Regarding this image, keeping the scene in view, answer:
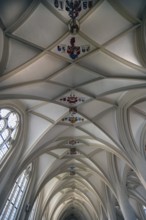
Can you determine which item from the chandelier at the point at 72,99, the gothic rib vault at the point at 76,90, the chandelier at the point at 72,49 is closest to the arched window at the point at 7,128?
the gothic rib vault at the point at 76,90

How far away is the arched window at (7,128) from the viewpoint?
11484 millimetres

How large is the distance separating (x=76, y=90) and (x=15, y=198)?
9.03 metres

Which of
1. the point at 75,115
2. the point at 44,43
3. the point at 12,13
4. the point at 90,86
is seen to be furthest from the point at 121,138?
the point at 12,13

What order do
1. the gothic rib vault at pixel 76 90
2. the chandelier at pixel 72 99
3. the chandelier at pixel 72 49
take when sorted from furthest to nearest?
the chandelier at pixel 72 99 → the chandelier at pixel 72 49 → the gothic rib vault at pixel 76 90

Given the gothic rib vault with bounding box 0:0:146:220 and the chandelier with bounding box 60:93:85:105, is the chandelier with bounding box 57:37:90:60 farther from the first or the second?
the chandelier with bounding box 60:93:85:105

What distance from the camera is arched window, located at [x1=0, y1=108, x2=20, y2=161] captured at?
11484 millimetres

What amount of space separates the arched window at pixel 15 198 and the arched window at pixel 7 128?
11.8 ft

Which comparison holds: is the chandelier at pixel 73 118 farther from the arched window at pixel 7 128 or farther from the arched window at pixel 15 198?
the arched window at pixel 15 198

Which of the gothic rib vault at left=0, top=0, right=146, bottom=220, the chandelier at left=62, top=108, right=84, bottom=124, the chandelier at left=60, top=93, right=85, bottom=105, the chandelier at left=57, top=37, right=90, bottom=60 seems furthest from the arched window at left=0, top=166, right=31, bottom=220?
the chandelier at left=57, top=37, right=90, bottom=60

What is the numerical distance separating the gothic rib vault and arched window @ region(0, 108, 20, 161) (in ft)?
1.33

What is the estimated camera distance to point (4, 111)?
38.1 feet

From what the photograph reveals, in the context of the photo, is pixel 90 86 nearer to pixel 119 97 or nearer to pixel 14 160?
pixel 119 97

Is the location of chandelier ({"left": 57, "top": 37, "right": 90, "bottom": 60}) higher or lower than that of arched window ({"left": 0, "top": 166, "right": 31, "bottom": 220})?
higher

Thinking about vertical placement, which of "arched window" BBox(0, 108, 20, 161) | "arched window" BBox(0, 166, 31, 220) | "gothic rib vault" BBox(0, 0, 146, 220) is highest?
"gothic rib vault" BBox(0, 0, 146, 220)
